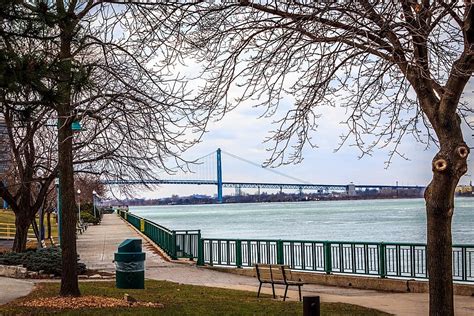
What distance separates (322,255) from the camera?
23375 millimetres

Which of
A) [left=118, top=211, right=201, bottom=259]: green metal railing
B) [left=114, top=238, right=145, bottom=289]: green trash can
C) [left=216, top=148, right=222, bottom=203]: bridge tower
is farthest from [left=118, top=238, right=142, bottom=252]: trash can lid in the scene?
[left=216, top=148, right=222, bottom=203]: bridge tower

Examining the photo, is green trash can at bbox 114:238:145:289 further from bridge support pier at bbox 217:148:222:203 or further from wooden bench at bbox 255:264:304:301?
bridge support pier at bbox 217:148:222:203

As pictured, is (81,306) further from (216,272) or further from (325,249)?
(216,272)

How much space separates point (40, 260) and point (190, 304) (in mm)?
9286

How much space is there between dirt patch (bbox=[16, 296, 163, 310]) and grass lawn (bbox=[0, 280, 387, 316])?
0.32 meters

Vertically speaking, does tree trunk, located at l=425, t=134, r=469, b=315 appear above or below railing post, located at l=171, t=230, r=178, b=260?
above

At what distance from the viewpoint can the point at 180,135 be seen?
567 inches

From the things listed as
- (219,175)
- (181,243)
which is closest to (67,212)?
(181,243)

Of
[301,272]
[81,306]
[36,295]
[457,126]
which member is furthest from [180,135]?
[301,272]

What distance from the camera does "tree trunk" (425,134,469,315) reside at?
10.5 meters

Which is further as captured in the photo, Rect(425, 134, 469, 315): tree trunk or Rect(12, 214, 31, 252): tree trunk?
Rect(12, 214, 31, 252): tree trunk

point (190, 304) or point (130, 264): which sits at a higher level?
point (130, 264)

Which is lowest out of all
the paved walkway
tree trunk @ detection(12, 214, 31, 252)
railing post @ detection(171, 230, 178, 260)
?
the paved walkway

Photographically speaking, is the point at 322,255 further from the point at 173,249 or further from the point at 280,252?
the point at 173,249
